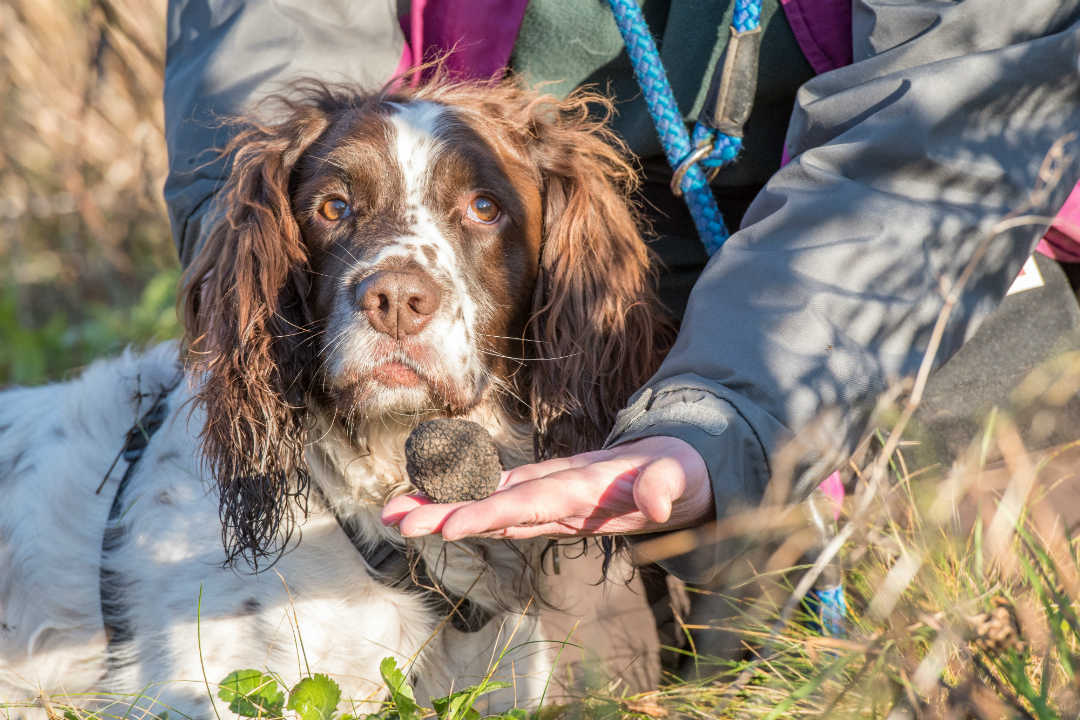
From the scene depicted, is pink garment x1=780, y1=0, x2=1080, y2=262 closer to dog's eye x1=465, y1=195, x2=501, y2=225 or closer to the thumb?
dog's eye x1=465, y1=195, x2=501, y2=225

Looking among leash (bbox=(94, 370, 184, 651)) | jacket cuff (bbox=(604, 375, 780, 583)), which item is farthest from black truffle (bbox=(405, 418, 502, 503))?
leash (bbox=(94, 370, 184, 651))

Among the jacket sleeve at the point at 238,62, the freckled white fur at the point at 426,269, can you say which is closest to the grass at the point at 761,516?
the freckled white fur at the point at 426,269

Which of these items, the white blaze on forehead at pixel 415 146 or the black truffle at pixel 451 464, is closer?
the black truffle at pixel 451 464

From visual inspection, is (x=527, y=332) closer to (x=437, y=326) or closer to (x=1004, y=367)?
(x=437, y=326)

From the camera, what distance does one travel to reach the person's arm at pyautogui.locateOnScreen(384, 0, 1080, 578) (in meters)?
1.94

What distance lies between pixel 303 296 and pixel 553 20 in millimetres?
1122

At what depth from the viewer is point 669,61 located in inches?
110

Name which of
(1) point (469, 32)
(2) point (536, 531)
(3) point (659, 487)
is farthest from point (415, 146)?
(3) point (659, 487)

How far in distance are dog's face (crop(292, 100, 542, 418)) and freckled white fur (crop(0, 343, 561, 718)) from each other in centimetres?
27

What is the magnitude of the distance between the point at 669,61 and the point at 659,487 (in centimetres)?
158

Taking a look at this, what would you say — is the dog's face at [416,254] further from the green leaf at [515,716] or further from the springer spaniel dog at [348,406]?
the green leaf at [515,716]

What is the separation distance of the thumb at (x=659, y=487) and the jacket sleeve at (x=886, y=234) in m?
0.21

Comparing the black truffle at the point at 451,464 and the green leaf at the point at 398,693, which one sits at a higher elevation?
the black truffle at the point at 451,464

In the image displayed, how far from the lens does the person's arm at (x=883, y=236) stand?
1.94m
